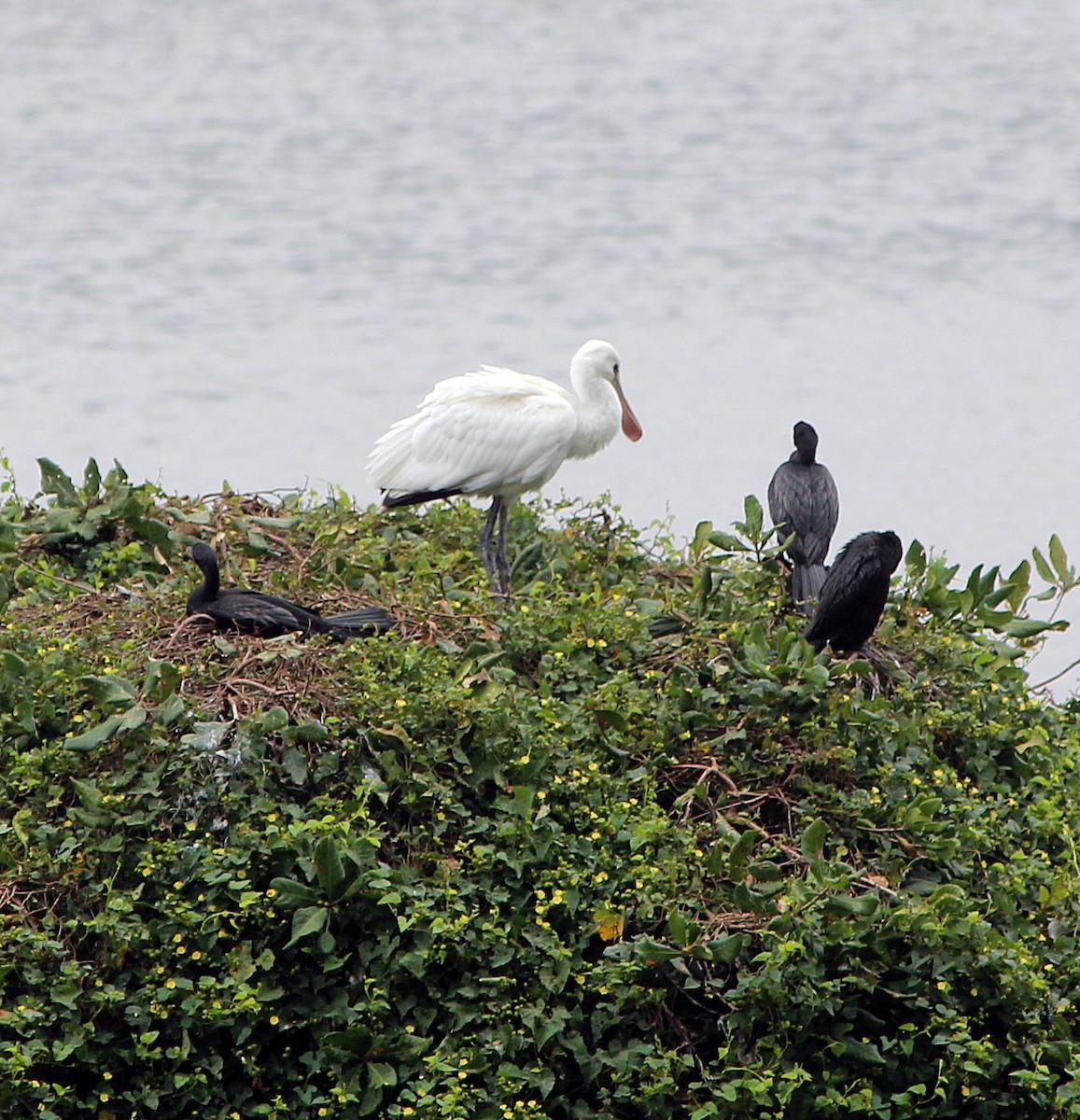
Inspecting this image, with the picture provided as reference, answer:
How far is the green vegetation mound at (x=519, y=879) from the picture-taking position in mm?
4430

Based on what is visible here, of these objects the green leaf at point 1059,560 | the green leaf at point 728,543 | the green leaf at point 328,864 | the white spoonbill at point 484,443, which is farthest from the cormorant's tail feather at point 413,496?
the green leaf at point 328,864

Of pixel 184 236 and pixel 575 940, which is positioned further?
pixel 184 236

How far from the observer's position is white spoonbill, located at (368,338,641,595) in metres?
7.05

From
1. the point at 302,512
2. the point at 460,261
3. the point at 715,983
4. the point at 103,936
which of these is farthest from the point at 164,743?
the point at 460,261

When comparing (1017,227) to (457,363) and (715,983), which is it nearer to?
(457,363)

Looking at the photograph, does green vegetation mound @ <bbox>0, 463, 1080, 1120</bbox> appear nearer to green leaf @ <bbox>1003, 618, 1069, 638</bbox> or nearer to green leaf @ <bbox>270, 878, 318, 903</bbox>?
green leaf @ <bbox>270, 878, 318, 903</bbox>

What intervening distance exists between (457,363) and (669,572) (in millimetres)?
9550

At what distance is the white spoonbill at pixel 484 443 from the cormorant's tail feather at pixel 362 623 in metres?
1.29

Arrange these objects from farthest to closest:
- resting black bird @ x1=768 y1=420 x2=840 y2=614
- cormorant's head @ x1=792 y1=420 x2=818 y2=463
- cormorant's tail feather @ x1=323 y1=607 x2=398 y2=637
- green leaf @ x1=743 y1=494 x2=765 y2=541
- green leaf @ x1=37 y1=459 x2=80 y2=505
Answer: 1. green leaf @ x1=37 y1=459 x2=80 y2=505
2. cormorant's head @ x1=792 y1=420 x2=818 y2=463
3. resting black bird @ x1=768 y1=420 x2=840 y2=614
4. green leaf @ x1=743 y1=494 x2=765 y2=541
5. cormorant's tail feather @ x1=323 y1=607 x2=398 y2=637

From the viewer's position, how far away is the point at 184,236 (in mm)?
20844

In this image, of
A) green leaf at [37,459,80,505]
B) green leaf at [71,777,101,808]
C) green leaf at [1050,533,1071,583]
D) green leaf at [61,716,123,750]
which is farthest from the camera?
green leaf at [37,459,80,505]

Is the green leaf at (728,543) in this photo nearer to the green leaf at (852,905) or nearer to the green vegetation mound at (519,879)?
the green vegetation mound at (519,879)

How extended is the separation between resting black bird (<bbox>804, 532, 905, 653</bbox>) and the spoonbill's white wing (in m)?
1.76

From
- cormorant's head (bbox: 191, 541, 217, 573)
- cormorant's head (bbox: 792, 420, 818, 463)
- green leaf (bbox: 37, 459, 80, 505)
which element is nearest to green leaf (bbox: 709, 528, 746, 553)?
cormorant's head (bbox: 792, 420, 818, 463)
